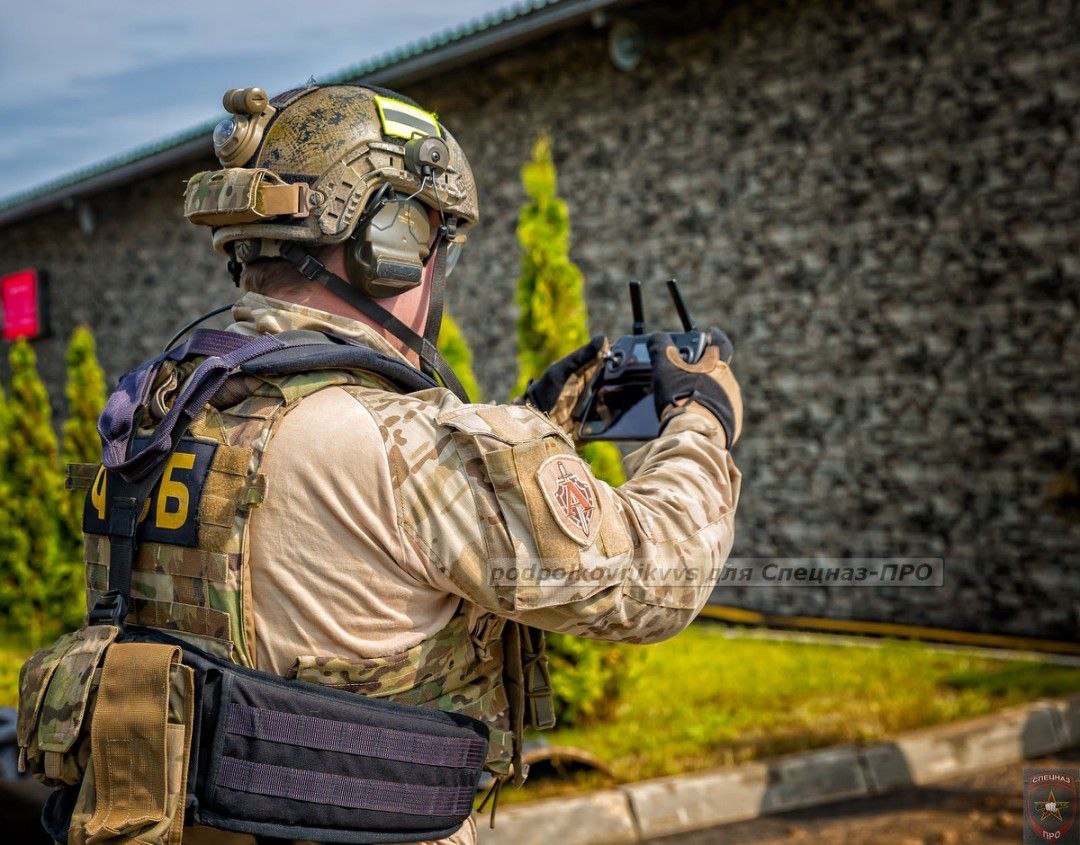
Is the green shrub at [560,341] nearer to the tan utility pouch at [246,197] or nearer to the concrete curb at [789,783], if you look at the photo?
the concrete curb at [789,783]

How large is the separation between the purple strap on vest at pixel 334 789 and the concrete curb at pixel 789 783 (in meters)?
2.53

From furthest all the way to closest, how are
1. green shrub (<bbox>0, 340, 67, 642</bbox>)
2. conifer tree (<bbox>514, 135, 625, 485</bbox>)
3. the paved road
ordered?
green shrub (<bbox>0, 340, 67, 642</bbox>), conifer tree (<bbox>514, 135, 625, 485</bbox>), the paved road

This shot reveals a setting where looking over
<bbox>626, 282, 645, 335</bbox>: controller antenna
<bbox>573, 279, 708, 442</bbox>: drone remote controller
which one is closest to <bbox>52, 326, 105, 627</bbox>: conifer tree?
<bbox>626, 282, 645, 335</bbox>: controller antenna

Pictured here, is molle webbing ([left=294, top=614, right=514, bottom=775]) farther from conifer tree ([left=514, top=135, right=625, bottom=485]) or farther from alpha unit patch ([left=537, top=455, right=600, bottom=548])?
conifer tree ([left=514, top=135, right=625, bottom=485])

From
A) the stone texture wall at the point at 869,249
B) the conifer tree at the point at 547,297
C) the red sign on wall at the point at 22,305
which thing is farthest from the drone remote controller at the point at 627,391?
the red sign on wall at the point at 22,305

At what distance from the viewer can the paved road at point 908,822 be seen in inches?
179

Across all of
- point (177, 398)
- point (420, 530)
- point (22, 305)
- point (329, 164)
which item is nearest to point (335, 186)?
point (329, 164)

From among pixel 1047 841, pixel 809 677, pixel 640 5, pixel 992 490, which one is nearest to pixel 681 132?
pixel 640 5

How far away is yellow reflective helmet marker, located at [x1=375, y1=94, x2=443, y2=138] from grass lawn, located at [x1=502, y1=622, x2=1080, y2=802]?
3.27 metres

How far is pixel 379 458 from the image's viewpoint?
1.76 m

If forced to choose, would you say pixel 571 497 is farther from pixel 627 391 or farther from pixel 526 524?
pixel 627 391

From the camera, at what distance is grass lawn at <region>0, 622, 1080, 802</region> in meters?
5.37

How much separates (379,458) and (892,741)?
4.24 meters

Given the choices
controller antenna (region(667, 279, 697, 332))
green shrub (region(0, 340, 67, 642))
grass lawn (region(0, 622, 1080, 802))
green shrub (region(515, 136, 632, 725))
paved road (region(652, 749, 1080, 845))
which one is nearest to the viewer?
controller antenna (region(667, 279, 697, 332))
